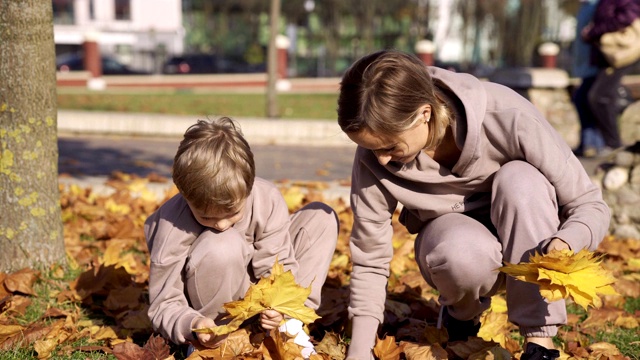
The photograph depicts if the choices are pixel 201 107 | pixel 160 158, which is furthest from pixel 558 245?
pixel 201 107

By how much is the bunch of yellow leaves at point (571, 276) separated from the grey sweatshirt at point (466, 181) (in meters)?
0.21

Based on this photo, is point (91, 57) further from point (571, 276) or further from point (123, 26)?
point (571, 276)

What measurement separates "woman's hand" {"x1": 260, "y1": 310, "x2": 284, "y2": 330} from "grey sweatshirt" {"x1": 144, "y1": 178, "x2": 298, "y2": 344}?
21 cm

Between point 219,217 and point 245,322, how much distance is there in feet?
1.31

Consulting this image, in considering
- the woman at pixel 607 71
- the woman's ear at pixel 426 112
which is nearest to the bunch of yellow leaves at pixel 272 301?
the woman's ear at pixel 426 112

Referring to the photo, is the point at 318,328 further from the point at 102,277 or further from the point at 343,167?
the point at 343,167

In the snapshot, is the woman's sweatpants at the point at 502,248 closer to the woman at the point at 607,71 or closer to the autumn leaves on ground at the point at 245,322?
the autumn leaves on ground at the point at 245,322

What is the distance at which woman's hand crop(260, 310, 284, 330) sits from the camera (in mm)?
2198

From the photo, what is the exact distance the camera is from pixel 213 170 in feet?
7.38

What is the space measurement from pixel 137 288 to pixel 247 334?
2.53ft

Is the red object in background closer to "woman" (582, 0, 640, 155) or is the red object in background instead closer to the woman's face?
"woman" (582, 0, 640, 155)

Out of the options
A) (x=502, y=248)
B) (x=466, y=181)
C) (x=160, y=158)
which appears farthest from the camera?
(x=160, y=158)

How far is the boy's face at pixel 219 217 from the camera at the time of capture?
2.33 meters

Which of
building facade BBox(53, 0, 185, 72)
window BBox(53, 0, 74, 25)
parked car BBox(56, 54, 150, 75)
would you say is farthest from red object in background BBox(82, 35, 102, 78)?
window BBox(53, 0, 74, 25)
